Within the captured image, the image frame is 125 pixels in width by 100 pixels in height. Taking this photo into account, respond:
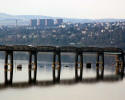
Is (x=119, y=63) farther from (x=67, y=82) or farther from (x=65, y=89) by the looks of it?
(x=65, y=89)

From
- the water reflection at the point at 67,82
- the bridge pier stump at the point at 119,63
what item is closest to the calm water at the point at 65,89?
the water reflection at the point at 67,82

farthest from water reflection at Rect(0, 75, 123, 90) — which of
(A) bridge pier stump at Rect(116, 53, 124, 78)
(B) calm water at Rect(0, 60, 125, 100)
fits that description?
(A) bridge pier stump at Rect(116, 53, 124, 78)

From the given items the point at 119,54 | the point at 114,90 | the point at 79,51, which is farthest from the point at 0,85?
the point at 119,54

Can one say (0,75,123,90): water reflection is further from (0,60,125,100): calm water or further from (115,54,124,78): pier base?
(115,54,124,78): pier base

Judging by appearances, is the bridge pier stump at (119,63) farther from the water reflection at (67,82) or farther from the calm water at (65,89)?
the calm water at (65,89)

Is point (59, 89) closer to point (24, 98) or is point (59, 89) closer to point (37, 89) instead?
point (37, 89)

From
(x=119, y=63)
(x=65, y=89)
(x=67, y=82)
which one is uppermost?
(x=119, y=63)

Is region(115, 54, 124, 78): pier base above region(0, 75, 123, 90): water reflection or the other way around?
above

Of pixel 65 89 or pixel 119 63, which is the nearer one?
pixel 65 89

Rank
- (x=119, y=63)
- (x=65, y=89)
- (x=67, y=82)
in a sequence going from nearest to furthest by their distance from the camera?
(x=65, y=89)
(x=67, y=82)
(x=119, y=63)

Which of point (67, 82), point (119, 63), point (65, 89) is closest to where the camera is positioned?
point (65, 89)

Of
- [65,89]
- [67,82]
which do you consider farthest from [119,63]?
[65,89]
